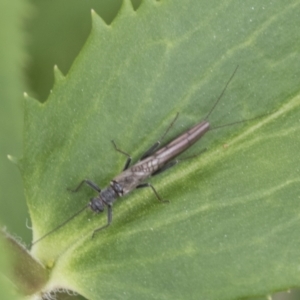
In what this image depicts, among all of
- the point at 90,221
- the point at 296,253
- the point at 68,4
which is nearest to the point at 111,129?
the point at 90,221

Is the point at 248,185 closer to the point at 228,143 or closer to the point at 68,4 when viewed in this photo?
the point at 228,143

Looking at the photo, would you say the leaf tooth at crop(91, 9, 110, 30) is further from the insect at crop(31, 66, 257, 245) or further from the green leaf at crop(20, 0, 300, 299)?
the insect at crop(31, 66, 257, 245)

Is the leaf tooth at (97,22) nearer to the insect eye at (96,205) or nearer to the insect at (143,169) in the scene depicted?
the insect at (143,169)

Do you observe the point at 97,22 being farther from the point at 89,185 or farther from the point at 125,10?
the point at 89,185

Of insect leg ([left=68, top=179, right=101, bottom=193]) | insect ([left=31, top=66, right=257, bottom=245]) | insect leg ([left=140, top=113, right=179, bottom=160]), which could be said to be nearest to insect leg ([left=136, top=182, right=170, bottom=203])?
insect ([left=31, top=66, right=257, bottom=245])

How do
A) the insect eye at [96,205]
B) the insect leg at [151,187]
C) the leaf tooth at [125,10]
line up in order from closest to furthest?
1. the leaf tooth at [125,10]
2. the insect leg at [151,187]
3. the insect eye at [96,205]

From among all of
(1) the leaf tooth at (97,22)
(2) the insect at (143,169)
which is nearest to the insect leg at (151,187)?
(2) the insect at (143,169)

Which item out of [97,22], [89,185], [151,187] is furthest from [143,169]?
[97,22]
